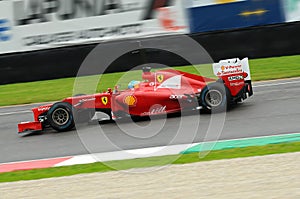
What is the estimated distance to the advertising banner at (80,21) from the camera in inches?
575

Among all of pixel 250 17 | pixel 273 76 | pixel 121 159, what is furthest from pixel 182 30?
pixel 121 159

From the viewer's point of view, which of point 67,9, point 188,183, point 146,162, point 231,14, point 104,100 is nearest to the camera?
point 188,183

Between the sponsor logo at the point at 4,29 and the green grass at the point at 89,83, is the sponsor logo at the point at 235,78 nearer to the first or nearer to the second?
the green grass at the point at 89,83

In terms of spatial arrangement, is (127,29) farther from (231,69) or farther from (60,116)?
(231,69)

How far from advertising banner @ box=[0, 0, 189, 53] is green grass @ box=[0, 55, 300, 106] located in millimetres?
962

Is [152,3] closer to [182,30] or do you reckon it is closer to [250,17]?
[182,30]

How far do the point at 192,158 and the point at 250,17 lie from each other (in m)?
7.71

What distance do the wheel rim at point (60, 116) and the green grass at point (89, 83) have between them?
2.91 m

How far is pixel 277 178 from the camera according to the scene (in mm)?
5875

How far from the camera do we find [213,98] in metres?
9.68

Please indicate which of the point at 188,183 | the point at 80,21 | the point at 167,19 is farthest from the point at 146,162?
the point at 80,21

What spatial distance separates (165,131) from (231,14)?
6035 millimetres

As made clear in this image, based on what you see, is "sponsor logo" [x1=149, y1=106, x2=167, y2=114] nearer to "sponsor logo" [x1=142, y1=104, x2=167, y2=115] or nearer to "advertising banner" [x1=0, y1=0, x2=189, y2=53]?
"sponsor logo" [x1=142, y1=104, x2=167, y2=115]

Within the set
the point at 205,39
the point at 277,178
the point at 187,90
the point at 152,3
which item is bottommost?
the point at 277,178
